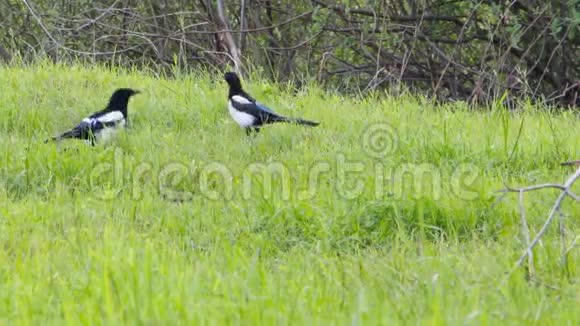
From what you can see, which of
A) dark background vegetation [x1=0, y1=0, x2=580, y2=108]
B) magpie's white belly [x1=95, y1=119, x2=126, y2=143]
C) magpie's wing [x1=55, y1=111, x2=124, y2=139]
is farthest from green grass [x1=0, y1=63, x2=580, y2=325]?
dark background vegetation [x1=0, y1=0, x2=580, y2=108]

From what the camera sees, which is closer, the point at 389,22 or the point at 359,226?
the point at 359,226

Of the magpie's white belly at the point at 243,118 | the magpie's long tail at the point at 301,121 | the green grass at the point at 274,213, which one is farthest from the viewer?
the magpie's long tail at the point at 301,121

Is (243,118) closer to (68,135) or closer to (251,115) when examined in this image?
(251,115)

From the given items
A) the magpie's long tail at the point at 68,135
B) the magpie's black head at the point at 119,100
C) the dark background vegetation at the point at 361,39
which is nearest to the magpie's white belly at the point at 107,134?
the magpie's long tail at the point at 68,135

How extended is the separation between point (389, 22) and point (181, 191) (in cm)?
543

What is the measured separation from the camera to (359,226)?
4508 mm

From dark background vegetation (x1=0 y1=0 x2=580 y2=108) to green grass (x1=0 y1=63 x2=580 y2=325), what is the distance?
215 centimetres

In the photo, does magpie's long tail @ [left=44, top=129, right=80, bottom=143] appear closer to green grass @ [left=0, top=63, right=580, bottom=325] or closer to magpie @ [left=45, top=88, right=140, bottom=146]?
magpie @ [left=45, top=88, right=140, bottom=146]

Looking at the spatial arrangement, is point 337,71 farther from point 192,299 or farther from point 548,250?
point 192,299

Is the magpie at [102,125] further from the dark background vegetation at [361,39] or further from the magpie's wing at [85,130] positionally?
the dark background vegetation at [361,39]

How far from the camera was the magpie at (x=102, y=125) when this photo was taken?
6055 mm

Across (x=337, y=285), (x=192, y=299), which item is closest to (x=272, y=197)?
(x=337, y=285)

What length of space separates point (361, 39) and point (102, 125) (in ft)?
14.0

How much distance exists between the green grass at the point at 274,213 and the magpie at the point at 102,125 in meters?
0.09
